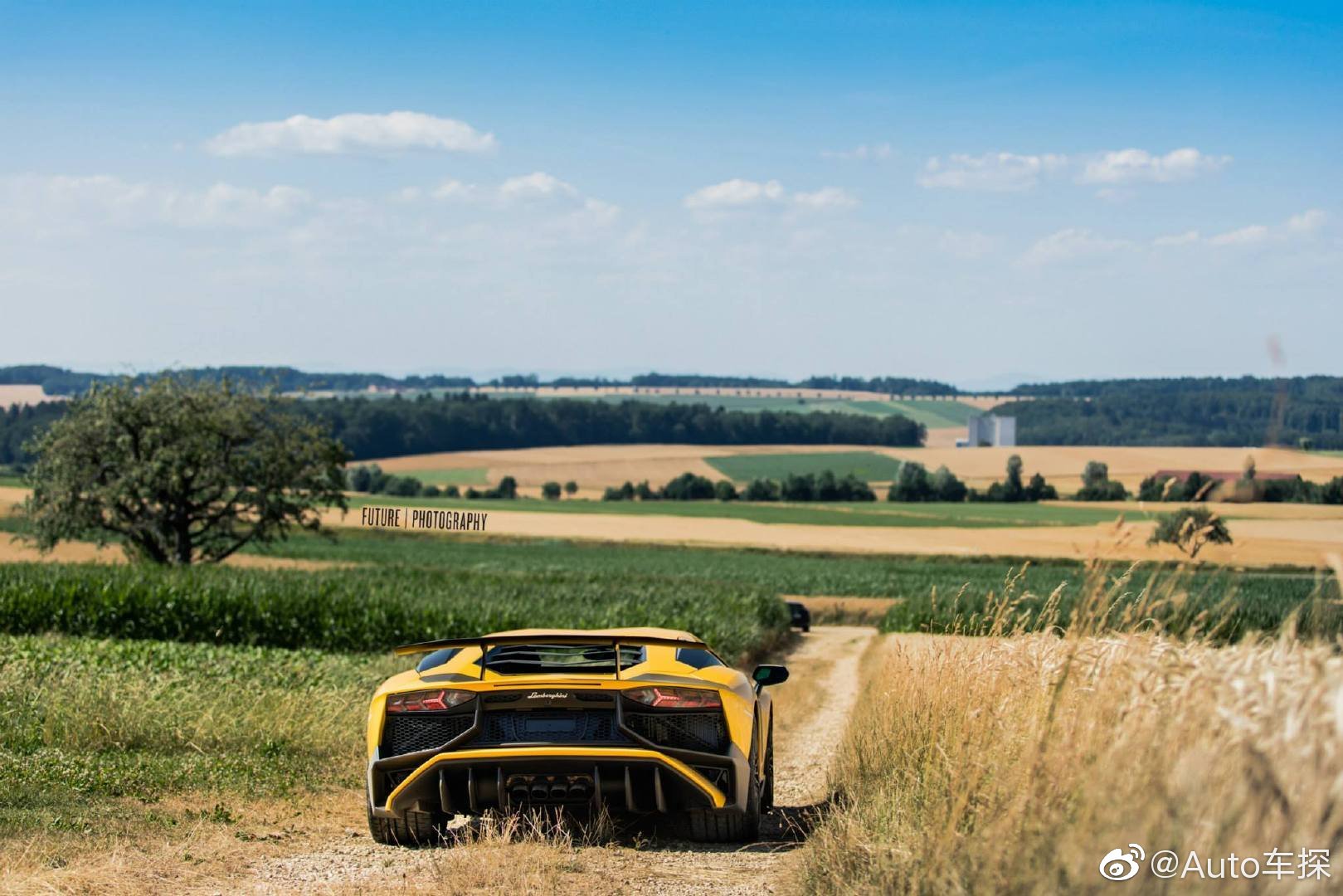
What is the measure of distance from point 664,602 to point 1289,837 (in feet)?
93.2

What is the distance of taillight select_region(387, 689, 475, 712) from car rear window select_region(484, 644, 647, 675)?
0.90 feet

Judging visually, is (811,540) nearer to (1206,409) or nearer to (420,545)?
(420,545)

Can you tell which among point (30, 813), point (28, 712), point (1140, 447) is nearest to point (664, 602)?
point (28, 712)

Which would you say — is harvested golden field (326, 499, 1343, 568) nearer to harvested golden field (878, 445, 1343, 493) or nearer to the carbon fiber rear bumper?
harvested golden field (878, 445, 1343, 493)

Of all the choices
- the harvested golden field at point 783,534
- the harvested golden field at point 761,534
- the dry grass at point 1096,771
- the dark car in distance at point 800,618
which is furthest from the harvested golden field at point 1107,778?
the harvested golden field at point 783,534

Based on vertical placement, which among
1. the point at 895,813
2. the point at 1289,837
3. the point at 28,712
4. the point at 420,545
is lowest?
the point at 420,545

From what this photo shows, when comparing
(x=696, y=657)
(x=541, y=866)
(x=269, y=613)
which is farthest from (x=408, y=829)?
(x=269, y=613)

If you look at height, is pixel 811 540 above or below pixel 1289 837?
below

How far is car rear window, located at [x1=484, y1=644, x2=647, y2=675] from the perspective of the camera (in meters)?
8.00

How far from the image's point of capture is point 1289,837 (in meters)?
3.66

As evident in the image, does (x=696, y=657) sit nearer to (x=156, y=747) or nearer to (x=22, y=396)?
(x=156, y=747)

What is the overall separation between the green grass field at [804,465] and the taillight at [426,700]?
81.6m

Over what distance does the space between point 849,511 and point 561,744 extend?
233ft

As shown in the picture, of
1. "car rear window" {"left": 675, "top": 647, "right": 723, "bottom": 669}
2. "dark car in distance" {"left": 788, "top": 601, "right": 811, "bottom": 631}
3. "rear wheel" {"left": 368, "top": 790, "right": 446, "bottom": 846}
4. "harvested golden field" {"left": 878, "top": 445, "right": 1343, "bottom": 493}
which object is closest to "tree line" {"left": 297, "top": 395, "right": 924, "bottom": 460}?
"harvested golden field" {"left": 878, "top": 445, "right": 1343, "bottom": 493}
